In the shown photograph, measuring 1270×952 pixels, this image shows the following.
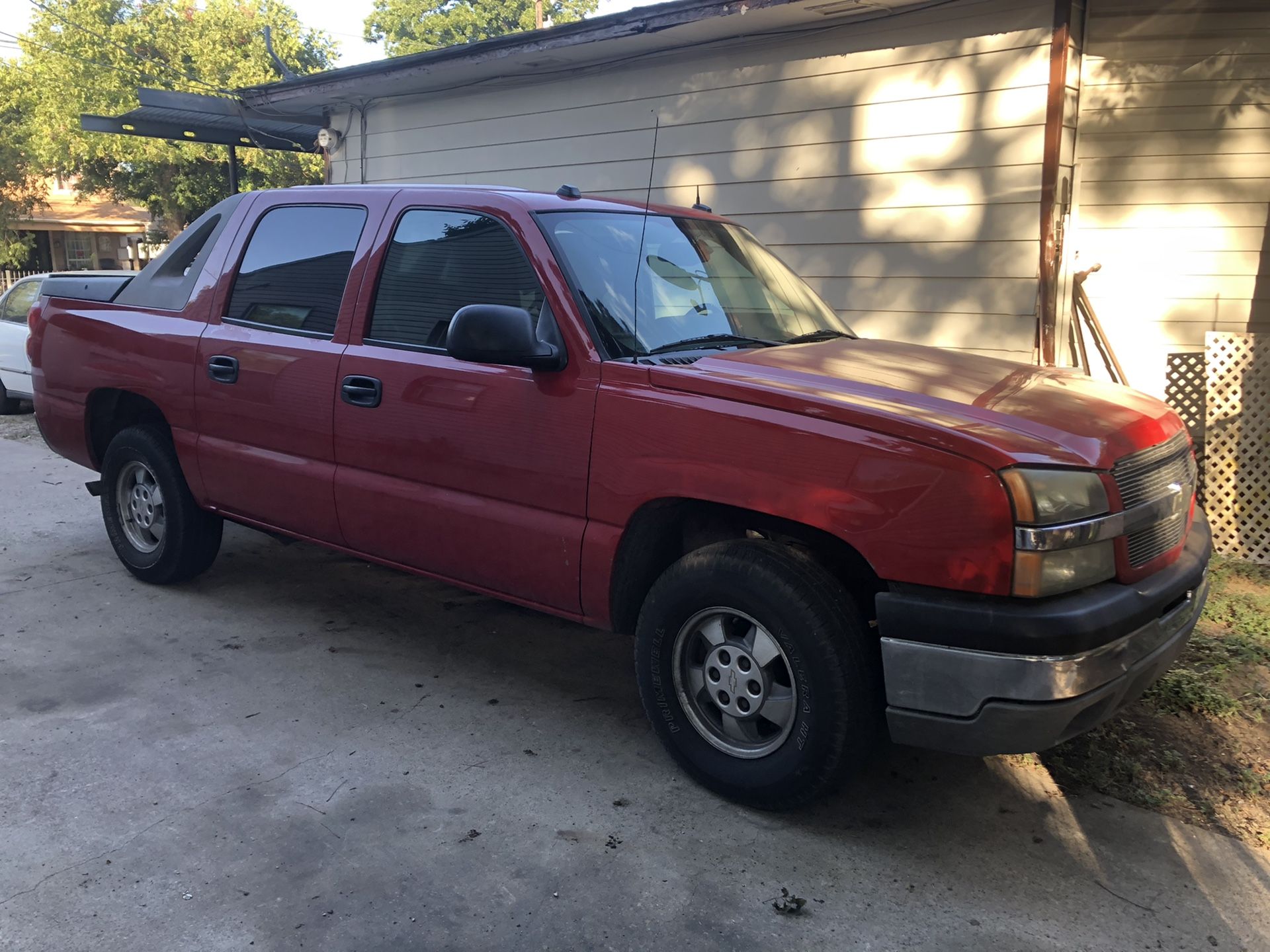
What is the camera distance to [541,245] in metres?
3.72

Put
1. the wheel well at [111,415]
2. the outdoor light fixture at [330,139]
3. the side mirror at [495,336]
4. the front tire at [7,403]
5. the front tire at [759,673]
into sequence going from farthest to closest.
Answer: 1. the front tire at [7,403]
2. the outdoor light fixture at [330,139]
3. the wheel well at [111,415]
4. the side mirror at [495,336]
5. the front tire at [759,673]

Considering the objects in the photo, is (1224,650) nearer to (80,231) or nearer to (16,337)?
(16,337)

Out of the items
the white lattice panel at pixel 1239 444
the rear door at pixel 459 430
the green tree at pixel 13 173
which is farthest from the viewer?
the green tree at pixel 13 173

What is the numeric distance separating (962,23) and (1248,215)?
2329 millimetres

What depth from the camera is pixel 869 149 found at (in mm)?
7219

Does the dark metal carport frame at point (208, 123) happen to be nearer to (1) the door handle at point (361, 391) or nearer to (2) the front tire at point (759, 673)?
(1) the door handle at point (361, 391)

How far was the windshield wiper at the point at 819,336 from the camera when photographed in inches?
Answer: 158

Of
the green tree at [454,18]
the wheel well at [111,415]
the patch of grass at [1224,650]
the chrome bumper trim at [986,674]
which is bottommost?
the patch of grass at [1224,650]

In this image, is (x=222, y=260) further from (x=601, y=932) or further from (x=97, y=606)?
(x=601, y=932)

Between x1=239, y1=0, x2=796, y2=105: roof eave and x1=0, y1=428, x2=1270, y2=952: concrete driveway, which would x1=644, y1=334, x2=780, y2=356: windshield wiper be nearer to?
x1=0, y1=428, x2=1270, y2=952: concrete driveway

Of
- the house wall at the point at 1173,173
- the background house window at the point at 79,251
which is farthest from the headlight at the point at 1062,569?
the background house window at the point at 79,251

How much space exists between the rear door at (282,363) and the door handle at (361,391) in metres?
0.08

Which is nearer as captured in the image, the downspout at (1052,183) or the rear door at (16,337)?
the downspout at (1052,183)

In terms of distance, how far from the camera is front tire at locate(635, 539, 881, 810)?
2977 mm
